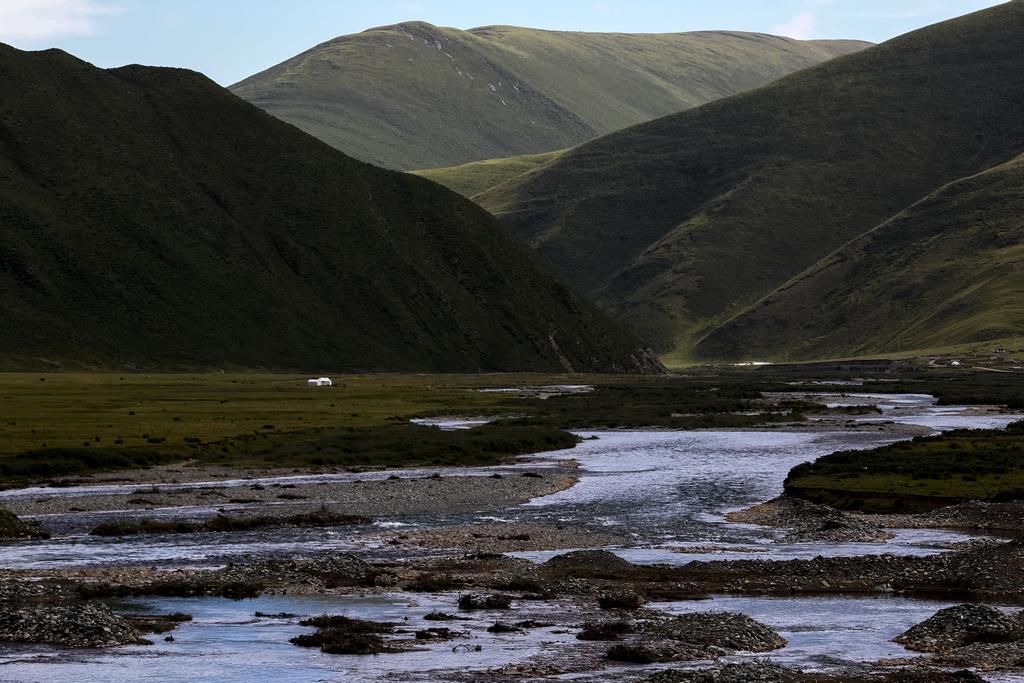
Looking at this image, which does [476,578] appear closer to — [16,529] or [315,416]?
[16,529]

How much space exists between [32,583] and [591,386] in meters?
149

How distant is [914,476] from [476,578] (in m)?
35.2

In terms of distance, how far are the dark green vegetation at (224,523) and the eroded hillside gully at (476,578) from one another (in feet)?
3.13

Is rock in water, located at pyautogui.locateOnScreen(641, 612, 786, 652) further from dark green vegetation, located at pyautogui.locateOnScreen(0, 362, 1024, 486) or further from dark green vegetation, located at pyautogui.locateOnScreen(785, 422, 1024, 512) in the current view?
dark green vegetation, located at pyautogui.locateOnScreen(0, 362, 1024, 486)

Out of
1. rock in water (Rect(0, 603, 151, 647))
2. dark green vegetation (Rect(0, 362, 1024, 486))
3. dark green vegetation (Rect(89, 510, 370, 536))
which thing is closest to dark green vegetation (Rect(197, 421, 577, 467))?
dark green vegetation (Rect(0, 362, 1024, 486))

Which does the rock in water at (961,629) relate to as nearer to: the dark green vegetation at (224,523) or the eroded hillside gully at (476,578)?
the eroded hillside gully at (476,578)

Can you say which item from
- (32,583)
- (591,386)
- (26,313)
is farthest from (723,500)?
(26,313)

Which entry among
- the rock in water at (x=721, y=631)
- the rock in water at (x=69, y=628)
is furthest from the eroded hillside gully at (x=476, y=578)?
the rock in water at (x=69, y=628)

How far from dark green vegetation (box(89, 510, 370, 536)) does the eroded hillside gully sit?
95 cm

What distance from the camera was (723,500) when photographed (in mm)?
73875

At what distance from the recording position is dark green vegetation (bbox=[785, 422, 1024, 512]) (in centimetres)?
6912

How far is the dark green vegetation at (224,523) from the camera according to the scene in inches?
2322

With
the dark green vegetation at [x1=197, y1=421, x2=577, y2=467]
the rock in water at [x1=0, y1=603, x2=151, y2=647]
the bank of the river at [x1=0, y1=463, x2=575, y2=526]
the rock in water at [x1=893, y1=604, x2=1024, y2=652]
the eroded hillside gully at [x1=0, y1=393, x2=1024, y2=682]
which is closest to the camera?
the eroded hillside gully at [x1=0, y1=393, x2=1024, y2=682]

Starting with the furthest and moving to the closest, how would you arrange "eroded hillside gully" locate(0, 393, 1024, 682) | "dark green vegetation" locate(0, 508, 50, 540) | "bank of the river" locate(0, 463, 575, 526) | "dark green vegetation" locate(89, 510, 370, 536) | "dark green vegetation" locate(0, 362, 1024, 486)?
1. "dark green vegetation" locate(0, 362, 1024, 486)
2. "bank of the river" locate(0, 463, 575, 526)
3. "dark green vegetation" locate(89, 510, 370, 536)
4. "dark green vegetation" locate(0, 508, 50, 540)
5. "eroded hillside gully" locate(0, 393, 1024, 682)
